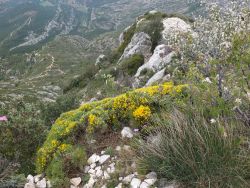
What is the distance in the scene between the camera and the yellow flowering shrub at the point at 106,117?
8539 mm

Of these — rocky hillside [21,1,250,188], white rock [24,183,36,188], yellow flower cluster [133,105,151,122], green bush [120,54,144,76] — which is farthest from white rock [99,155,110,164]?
green bush [120,54,144,76]

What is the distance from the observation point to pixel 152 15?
4816 centimetres

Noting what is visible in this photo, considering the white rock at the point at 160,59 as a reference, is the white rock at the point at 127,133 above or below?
above

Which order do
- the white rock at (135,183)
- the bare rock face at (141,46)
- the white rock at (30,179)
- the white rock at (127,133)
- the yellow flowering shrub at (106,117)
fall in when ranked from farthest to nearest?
the bare rock face at (141,46) → the yellow flowering shrub at (106,117) → the white rock at (127,133) → the white rock at (30,179) → the white rock at (135,183)

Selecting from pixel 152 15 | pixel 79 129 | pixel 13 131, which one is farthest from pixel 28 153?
pixel 152 15

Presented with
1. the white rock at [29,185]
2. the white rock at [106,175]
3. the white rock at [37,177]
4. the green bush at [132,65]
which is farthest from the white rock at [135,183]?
the green bush at [132,65]

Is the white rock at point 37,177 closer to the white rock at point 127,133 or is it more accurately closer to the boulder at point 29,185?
the boulder at point 29,185

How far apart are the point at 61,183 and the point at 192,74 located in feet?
11.4

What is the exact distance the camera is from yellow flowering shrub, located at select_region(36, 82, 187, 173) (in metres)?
8.54

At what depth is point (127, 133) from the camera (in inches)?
332

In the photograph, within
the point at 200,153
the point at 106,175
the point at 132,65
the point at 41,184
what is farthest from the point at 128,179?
the point at 132,65

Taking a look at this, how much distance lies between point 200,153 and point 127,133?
2.67 m

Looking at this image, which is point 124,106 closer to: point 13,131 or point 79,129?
point 79,129

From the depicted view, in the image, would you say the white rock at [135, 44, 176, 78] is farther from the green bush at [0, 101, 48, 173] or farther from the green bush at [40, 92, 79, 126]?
the green bush at [0, 101, 48, 173]
